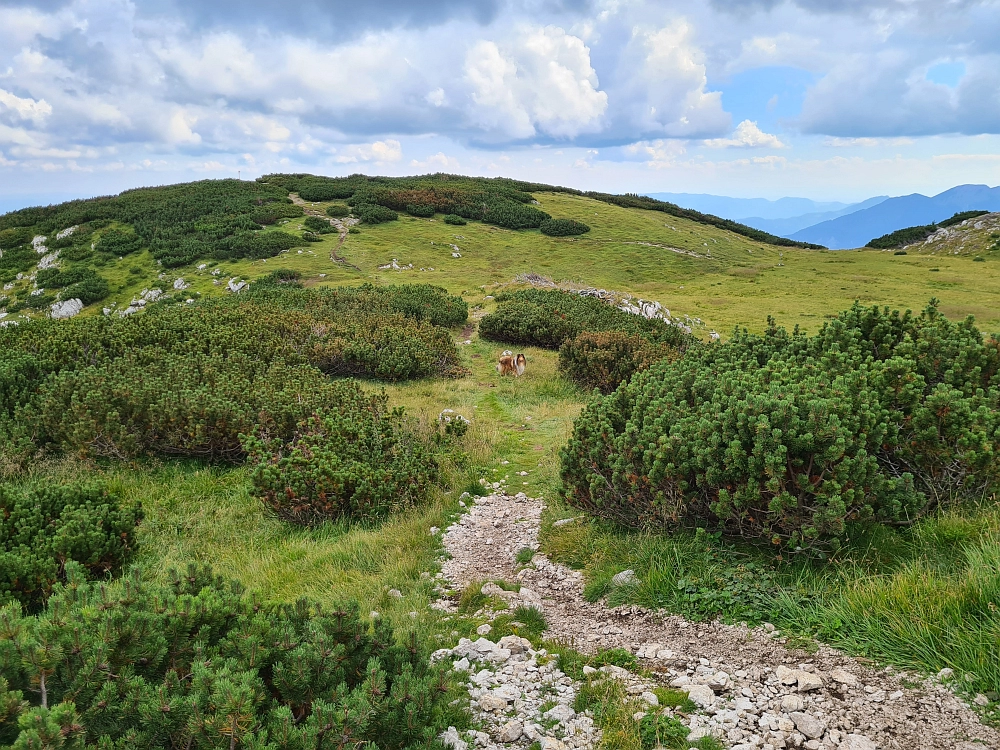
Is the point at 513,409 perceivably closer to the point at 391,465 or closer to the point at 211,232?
the point at 391,465

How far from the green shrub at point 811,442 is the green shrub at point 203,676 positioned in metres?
3.04

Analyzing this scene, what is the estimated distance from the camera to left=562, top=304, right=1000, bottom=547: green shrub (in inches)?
190

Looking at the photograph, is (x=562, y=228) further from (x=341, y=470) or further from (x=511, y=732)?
(x=511, y=732)

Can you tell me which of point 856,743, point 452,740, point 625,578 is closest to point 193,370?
point 625,578

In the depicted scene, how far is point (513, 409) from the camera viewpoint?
42.2 ft

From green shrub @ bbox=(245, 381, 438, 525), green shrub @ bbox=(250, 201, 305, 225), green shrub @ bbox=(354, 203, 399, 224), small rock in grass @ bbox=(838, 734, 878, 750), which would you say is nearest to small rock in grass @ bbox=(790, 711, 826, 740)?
small rock in grass @ bbox=(838, 734, 878, 750)

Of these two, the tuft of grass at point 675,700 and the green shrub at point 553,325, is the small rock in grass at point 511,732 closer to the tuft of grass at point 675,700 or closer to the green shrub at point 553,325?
the tuft of grass at point 675,700

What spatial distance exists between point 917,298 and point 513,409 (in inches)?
1157

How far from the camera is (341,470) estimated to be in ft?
24.8

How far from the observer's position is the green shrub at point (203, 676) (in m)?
2.48

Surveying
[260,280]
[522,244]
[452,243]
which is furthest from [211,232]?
[522,244]

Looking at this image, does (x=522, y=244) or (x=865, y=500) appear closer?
(x=865, y=500)

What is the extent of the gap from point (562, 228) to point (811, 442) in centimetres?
4742

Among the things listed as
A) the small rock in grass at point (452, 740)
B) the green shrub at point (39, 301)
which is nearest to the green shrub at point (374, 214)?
the green shrub at point (39, 301)
